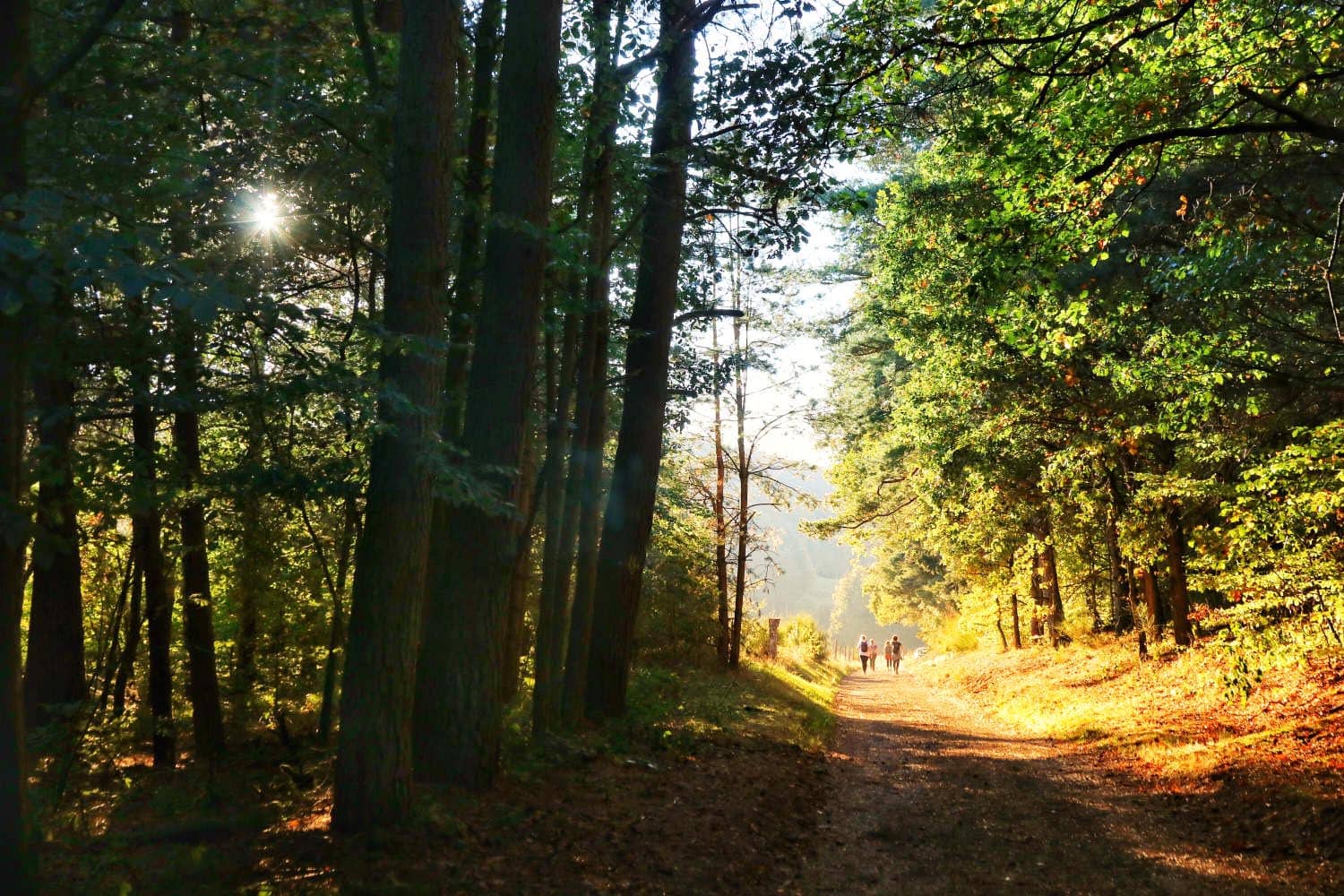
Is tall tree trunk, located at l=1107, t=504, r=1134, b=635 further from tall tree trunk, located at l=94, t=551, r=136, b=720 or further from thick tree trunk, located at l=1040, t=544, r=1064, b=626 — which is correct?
tall tree trunk, located at l=94, t=551, r=136, b=720

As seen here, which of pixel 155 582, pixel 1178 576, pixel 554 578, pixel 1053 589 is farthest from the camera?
pixel 1053 589

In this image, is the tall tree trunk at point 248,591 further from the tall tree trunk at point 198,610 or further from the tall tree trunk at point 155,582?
the tall tree trunk at point 155,582

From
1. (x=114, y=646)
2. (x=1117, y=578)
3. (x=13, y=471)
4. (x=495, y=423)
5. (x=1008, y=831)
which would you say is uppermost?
(x=495, y=423)

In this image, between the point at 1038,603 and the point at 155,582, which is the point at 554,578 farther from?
the point at 1038,603

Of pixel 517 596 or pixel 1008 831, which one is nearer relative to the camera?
pixel 1008 831

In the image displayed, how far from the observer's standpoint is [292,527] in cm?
1118

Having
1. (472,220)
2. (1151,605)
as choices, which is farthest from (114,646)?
(1151,605)

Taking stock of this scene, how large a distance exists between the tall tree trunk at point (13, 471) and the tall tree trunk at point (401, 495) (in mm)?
2375

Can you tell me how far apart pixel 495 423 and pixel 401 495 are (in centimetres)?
175

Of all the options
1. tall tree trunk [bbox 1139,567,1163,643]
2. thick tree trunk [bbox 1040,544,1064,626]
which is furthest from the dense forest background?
thick tree trunk [bbox 1040,544,1064,626]

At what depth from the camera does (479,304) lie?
8438 millimetres

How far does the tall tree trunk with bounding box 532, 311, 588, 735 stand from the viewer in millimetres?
9547

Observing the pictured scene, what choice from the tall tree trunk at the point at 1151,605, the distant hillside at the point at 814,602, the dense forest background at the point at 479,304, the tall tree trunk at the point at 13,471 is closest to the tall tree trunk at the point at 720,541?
the distant hillside at the point at 814,602

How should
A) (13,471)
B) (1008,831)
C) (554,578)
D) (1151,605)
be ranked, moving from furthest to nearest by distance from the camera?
(1151,605) → (554,578) → (1008,831) → (13,471)
